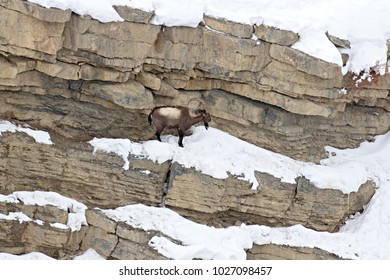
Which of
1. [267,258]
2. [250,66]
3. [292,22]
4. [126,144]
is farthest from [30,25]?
[267,258]

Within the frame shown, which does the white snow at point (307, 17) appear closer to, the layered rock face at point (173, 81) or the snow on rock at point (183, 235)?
the layered rock face at point (173, 81)

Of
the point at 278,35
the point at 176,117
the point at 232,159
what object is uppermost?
the point at 278,35

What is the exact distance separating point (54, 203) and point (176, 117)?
4080 millimetres

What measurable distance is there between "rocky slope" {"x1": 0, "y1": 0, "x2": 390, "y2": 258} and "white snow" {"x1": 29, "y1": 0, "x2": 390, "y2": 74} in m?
0.26

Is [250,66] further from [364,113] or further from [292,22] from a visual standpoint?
[364,113]

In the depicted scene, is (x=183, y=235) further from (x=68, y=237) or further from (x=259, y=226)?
(x=68, y=237)

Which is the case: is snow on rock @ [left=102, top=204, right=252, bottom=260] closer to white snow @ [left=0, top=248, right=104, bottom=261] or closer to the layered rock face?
white snow @ [left=0, top=248, right=104, bottom=261]

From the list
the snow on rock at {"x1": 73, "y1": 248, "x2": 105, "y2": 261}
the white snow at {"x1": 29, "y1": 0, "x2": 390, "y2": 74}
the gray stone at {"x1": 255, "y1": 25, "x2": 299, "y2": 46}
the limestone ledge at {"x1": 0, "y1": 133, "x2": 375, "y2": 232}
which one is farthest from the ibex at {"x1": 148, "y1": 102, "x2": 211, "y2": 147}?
Answer: the snow on rock at {"x1": 73, "y1": 248, "x2": 105, "y2": 261}

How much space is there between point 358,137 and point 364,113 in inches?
30.1

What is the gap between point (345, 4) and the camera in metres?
18.9

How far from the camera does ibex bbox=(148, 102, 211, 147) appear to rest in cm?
1680

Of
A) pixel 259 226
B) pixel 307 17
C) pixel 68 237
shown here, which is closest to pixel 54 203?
pixel 68 237

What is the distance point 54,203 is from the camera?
15.5 meters

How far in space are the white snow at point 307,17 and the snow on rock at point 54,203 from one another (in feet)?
15.6
